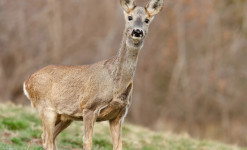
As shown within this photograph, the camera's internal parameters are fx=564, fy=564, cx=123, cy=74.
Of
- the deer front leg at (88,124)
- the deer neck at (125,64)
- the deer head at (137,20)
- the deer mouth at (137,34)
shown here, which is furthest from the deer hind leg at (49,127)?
the deer mouth at (137,34)

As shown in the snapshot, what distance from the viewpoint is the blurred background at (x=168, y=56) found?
896 inches

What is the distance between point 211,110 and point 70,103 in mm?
15890

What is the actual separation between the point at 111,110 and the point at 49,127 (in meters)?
1.42

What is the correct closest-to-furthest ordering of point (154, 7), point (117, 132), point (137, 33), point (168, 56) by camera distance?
point (137, 33)
point (117, 132)
point (154, 7)
point (168, 56)

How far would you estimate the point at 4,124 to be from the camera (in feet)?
39.8

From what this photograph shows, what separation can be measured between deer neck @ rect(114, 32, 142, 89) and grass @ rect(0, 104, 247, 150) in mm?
2172

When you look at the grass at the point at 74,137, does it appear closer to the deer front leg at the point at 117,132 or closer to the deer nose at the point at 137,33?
the deer front leg at the point at 117,132

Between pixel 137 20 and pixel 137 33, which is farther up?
pixel 137 20

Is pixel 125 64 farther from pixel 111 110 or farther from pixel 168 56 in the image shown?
pixel 168 56

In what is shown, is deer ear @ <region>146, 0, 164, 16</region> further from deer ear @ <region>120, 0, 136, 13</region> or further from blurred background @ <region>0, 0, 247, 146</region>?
blurred background @ <region>0, 0, 247, 146</region>

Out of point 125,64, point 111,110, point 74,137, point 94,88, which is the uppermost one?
point 125,64

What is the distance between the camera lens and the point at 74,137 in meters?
12.1

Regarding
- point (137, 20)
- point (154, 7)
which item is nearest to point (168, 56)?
point (154, 7)

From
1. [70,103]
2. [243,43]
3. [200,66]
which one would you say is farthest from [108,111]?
[243,43]
